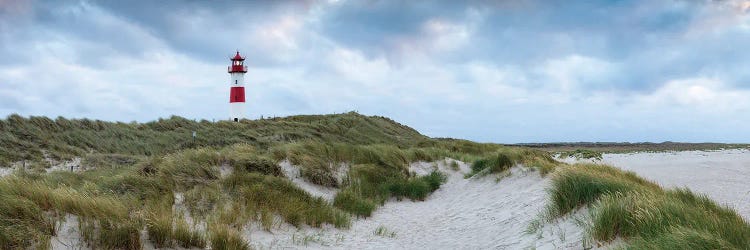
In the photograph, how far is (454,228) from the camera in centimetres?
841

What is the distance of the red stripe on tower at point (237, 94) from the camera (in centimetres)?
4056

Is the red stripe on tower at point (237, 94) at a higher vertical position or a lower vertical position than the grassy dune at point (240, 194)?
higher

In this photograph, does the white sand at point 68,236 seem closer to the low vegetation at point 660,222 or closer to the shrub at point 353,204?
the shrub at point 353,204

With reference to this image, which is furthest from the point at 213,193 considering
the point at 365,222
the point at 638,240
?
the point at 638,240

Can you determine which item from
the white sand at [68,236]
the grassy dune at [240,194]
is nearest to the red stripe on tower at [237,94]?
the grassy dune at [240,194]

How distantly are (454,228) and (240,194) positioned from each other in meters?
3.56

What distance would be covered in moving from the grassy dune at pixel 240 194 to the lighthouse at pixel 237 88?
2045cm

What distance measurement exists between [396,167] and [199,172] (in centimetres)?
574

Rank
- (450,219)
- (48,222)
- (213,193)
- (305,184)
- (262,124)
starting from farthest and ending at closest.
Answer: (262,124)
(305,184)
(450,219)
(213,193)
(48,222)

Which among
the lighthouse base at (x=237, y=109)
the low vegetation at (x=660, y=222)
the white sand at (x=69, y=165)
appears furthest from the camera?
the lighthouse base at (x=237, y=109)

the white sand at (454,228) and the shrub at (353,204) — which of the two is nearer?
the white sand at (454,228)

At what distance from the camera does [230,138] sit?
24.0m

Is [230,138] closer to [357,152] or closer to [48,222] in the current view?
[357,152]

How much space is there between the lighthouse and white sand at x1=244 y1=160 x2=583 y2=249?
30649 millimetres
